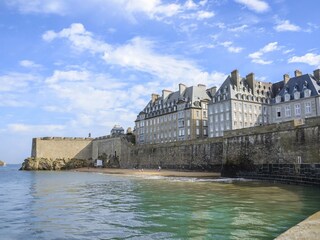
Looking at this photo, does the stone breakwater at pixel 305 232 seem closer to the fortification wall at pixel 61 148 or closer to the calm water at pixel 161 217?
the calm water at pixel 161 217

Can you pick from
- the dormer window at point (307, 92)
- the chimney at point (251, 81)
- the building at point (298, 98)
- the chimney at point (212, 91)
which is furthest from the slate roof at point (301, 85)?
the chimney at point (212, 91)

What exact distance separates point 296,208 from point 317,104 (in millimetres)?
40532

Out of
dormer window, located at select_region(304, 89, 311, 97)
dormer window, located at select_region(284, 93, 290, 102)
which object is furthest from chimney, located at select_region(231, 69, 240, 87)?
dormer window, located at select_region(304, 89, 311, 97)

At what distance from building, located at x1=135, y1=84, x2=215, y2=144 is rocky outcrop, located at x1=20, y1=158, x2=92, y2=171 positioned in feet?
51.5

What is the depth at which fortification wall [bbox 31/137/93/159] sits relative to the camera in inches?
2960

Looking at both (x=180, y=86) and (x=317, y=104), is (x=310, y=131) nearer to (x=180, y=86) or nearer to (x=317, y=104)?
(x=317, y=104)

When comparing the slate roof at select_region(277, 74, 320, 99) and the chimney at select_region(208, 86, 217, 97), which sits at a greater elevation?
the chimney at select_region(208, 86, 217, 97)

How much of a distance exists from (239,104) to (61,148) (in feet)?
138

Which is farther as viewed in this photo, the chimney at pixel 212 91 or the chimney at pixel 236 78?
the chimney at pixel 212 91

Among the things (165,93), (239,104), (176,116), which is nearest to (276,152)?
(239,104)

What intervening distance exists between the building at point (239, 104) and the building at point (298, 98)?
230 centimetres

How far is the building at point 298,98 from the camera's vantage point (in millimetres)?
49953

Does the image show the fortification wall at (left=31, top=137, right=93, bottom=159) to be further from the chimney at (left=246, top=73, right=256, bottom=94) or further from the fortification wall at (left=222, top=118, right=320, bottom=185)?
the fortification wall at (left=222, top=118, right=320, bottom=185)

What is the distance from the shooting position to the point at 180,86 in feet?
226
